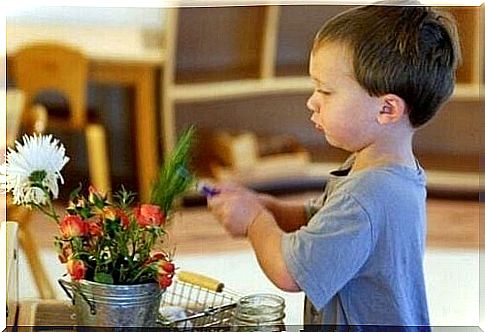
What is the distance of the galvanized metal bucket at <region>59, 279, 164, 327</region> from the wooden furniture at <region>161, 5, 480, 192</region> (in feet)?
1.20

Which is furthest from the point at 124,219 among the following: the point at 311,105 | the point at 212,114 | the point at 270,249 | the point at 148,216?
the point at 212,114

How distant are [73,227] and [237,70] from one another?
21.8 inches

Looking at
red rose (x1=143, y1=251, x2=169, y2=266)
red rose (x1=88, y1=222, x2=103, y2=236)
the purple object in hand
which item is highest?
the purple object in hand

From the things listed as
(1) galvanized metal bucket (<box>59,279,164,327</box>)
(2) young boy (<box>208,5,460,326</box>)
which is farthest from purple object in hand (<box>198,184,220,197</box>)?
(1) galvanized metal bucket (<box>59,279,164,327</box>)

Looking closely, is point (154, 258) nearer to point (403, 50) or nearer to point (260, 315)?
point (260, 315)

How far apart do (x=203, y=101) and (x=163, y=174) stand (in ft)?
1.11

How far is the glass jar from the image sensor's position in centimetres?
107

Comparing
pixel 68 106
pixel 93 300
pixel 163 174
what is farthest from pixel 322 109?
pixel 68 106

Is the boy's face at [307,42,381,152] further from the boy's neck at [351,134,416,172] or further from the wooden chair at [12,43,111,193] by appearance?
the wooden chair at [12,43,111,193]

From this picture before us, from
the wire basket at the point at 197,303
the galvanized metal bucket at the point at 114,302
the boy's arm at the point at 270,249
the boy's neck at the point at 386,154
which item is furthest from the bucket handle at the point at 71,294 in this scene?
the boy's neck at the point at 386,154

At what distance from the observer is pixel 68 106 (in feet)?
4.91

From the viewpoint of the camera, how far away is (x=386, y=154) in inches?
40.9

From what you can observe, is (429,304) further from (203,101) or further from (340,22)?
(203,101)

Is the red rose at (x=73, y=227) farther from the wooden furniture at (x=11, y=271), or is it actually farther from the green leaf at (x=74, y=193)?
the wooden furniture at (x=11, y=271)
